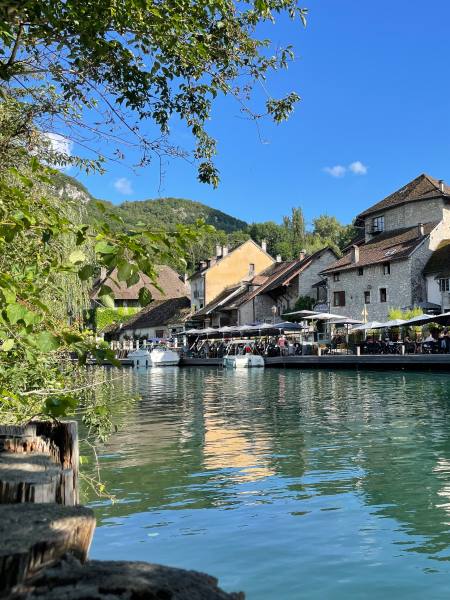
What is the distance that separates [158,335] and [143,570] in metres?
83.2

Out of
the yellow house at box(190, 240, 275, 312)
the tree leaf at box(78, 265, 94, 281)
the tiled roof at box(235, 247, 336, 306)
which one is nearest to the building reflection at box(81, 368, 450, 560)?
the tree leaf at box(78, 265, 94, 281)

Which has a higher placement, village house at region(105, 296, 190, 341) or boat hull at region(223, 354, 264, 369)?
village house at region(105, 296, 190, 341)

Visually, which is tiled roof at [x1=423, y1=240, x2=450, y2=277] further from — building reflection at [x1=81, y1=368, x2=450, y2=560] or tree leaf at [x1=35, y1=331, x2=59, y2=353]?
tree leaf at [x1=35, y1=331, x2=59, y2=353]

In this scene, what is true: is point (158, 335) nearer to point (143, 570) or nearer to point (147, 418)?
point (147, 418)

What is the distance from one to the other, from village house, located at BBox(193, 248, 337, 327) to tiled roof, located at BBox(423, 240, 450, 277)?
13.9 meters

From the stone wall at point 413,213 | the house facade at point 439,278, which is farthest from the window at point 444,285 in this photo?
the stone wall at point 413,213

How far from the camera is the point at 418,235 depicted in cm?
5347

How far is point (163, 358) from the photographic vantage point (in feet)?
202

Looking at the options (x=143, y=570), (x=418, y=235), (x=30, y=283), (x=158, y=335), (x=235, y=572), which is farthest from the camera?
(x=158, y=335)

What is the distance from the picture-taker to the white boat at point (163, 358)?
61.4 metres

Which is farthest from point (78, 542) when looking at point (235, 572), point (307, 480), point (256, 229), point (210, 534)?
point (256, 229)

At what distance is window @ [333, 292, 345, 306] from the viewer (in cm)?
5778

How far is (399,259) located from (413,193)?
373 inches

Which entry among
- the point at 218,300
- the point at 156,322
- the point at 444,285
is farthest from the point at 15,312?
the point at 156,322
